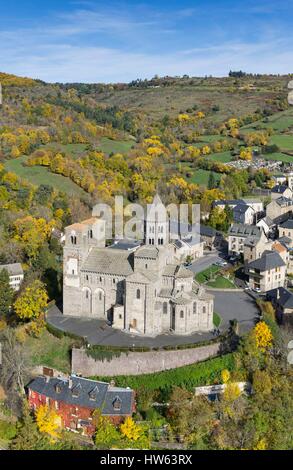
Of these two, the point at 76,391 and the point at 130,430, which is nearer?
the point at 130,430

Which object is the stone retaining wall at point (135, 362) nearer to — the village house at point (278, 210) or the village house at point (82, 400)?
the village house at point (82, 400)

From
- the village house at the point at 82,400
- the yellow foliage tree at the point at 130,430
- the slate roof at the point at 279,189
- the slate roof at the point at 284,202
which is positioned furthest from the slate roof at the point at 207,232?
the yellow foliage tree at the point at 130,430

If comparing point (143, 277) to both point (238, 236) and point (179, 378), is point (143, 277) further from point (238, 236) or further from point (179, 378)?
point (238, 236)

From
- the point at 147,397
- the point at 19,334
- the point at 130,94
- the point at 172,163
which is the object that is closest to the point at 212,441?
the point at 147,397

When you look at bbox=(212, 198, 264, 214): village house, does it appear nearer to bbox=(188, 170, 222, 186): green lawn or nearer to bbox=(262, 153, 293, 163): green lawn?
bbox=(188, 170, 222, 186): green lawn

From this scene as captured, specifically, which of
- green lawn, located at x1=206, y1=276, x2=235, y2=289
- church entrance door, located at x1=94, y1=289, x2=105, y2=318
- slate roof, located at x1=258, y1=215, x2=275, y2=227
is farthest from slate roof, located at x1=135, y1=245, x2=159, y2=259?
slate roof, located at x1=258, y1=215, x2=275, y2=227

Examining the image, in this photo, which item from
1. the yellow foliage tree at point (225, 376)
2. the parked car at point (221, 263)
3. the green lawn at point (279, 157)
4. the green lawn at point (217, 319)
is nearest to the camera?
Answer: the yellow foliage tree at point (225, 376)

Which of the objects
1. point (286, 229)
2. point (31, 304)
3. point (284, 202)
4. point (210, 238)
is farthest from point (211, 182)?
point (31, 304)
